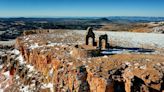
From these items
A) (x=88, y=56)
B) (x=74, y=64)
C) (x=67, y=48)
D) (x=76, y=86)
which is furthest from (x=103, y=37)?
(x=76, y=86)

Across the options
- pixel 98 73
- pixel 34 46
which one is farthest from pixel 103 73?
pixel 34 46

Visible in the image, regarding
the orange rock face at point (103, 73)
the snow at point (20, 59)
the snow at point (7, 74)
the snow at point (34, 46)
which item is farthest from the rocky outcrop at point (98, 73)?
the snow at point (7, 74)

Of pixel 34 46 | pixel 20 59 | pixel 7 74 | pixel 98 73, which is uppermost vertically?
pixel 98 73

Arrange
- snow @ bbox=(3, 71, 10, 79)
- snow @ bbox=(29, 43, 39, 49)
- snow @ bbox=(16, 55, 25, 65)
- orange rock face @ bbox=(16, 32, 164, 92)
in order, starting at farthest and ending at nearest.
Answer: snow @ bbox=(3, 71, 10, 79)
snow @ bbox=(16, 55, 25, 65)
snow @ bbox=(29, 43, 39, 49)
orange rock face @ bbox=(16, 32, 164, 92)

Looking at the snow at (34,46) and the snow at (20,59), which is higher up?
the snow at (34,46)

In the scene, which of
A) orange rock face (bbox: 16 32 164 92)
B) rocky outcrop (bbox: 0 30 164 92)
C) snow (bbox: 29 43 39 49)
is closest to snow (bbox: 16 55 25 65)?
snow (bbox: 29 43 39 49)

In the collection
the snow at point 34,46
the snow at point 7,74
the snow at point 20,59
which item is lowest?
the snow at point 7,74

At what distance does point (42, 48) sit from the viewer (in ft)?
138

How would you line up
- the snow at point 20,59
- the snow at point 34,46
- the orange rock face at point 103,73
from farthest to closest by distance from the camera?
1. the snow at point 20,59
2. the snow at point 34,46
3. the orange rock face at point 103,73

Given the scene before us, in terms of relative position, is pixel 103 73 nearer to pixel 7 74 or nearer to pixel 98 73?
pixel 98 73

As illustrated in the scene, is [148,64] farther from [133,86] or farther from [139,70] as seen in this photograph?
[133,86]

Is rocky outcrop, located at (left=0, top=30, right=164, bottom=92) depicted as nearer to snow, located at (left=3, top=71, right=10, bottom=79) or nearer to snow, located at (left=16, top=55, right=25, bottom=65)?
snow, located at (left=16, top=55, right=25, bottom=65)

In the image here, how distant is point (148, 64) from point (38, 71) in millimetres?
16207

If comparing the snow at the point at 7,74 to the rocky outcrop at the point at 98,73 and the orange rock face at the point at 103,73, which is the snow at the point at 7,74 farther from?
the orange rock face at the point at 103,73
